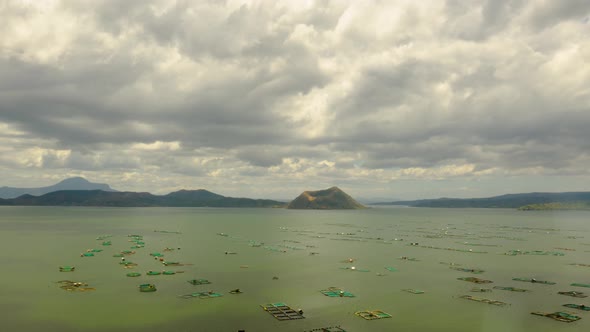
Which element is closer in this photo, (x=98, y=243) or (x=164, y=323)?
(x=164, y=323)

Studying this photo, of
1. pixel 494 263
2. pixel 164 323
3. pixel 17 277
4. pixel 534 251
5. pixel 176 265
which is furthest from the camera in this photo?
pixel 534 251

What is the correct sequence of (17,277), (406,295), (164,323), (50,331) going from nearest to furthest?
1. (50,331)
2. (164,323)
3. (406,295)
4. (17,277)

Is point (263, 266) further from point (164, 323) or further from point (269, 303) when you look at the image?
point (164, 323)

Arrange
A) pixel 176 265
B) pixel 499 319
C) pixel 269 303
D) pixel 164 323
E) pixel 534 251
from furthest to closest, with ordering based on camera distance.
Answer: pixel 534 251, pixel 176 265, pixel 269 303, pixel 499 319, pixel 164 323

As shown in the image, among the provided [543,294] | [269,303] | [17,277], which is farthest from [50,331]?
[543,294]

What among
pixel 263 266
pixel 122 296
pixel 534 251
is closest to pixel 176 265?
pixel 263 266

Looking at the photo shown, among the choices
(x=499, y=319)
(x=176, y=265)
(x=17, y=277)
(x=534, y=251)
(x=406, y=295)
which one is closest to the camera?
(x=499, y=319)

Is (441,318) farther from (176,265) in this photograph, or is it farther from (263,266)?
(176,265)

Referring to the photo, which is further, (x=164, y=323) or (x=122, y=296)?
(x=122, y=296)
